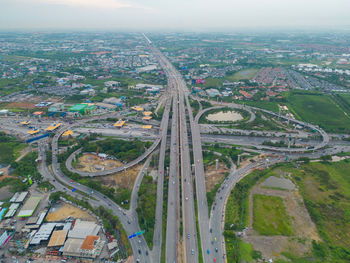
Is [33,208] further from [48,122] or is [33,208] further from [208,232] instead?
[48,122]

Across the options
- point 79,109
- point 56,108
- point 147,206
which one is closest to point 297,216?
point 147,206

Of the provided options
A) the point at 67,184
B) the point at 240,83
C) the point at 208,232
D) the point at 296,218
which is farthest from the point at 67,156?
the point at 240,83

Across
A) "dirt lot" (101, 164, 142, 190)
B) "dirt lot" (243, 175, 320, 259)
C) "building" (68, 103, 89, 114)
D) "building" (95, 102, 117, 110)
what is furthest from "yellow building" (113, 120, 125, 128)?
"dirt lot" (243, 175, 320, 259)

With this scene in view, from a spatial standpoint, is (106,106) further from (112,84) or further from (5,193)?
(5,193)

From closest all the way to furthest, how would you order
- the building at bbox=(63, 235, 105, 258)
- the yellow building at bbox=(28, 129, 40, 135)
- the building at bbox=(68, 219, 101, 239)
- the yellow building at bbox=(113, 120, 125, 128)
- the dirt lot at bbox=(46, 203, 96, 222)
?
the building at bbox=(63, 235, 105, 258)
the building at bbox=(68, 219, 101, 239)
the dirt lot at bbox=(46, 203, 96, 222)
the yellow building at bbox=(28, 129, 40, 135)
the yellow building at bbox=(113, 120, 125, 128)

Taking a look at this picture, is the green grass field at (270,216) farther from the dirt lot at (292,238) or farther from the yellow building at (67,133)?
the yellow building at (67,133)

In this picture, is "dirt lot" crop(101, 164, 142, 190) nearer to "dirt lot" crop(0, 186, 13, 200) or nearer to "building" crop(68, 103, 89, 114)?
"dirt lot" crop(0, 186, 13, 200)
